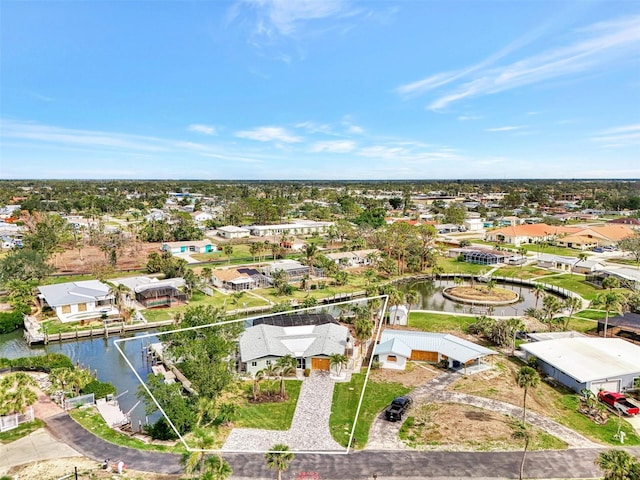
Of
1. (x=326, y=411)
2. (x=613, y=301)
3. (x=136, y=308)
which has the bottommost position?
(x=136, y=308)

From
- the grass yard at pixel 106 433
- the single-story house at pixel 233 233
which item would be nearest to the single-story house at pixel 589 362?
the grass yard at pixel 106 433

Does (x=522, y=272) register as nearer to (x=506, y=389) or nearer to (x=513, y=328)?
(x=513, y=328)

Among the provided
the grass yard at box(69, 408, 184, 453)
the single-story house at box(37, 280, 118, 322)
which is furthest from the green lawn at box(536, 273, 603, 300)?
the single-story house at box(37, 280, 118, 322)

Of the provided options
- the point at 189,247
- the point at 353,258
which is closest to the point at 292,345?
the point at 353,258

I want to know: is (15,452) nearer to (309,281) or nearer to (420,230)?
(309,281)

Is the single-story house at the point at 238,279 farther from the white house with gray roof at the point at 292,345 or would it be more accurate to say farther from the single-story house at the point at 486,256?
the single-story house at the point at 486,256

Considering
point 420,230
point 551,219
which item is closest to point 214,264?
point 420,230

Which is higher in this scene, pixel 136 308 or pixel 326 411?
pixel 326 411

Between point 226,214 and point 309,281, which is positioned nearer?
point 309,281
